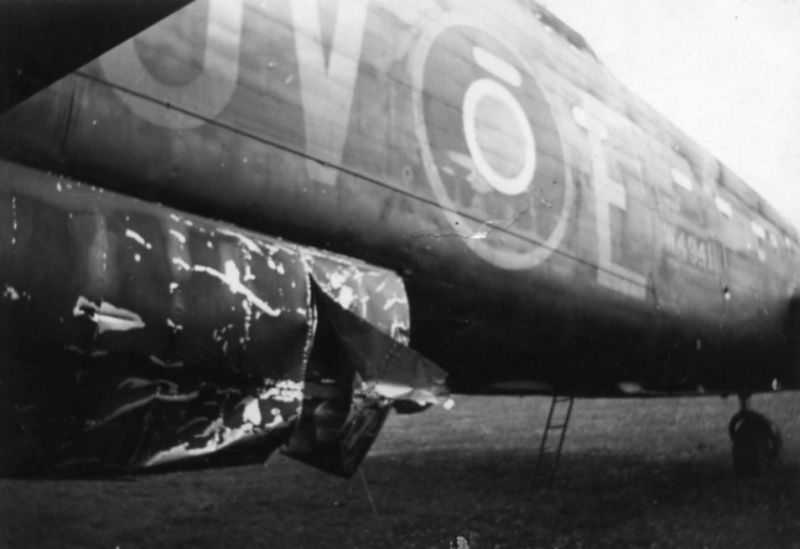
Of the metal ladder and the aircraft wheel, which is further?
the aircraft wheel

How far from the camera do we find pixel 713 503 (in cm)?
664

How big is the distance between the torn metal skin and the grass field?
2.69 m

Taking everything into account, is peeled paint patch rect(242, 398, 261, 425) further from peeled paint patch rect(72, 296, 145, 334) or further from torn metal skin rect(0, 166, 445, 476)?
peeled paint patch rect(72, 296, 145, 334)

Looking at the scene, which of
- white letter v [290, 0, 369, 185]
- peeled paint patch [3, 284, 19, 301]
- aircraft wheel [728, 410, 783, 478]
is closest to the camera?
peeled paint patch [3, 284, 19, 301]

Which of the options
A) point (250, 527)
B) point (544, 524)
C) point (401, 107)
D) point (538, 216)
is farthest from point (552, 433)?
point (401, 107)

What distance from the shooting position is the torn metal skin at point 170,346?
1.98 meters

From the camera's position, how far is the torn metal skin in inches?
78.0

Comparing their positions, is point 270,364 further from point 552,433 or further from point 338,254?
point 552,433

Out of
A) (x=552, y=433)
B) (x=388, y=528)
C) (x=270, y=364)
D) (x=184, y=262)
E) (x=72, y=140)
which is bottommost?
(x=552, y=433)

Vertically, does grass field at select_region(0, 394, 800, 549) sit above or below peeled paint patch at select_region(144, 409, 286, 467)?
below

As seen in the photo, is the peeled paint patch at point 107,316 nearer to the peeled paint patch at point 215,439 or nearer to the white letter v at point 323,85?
the peeled paint patch at point 215,439

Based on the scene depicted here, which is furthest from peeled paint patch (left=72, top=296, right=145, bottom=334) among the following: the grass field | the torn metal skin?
the grass field

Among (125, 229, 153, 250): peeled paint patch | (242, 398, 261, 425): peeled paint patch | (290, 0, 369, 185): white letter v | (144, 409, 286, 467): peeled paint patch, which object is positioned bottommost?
(144, 409, 286, 467): peeled paint patch

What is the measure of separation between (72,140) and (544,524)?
4.58 m
